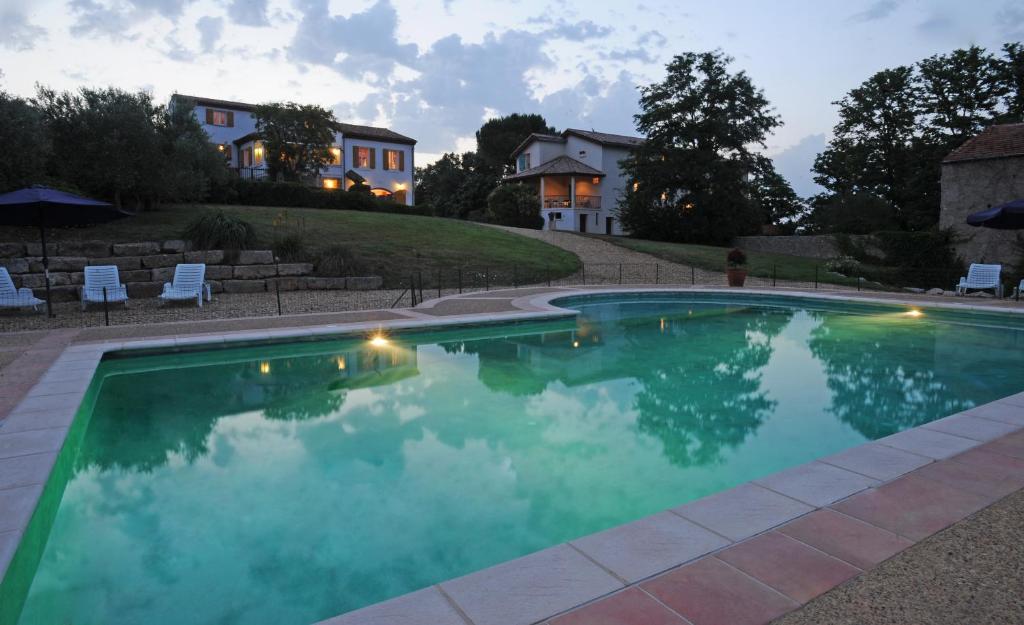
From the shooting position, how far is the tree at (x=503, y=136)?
171 feet

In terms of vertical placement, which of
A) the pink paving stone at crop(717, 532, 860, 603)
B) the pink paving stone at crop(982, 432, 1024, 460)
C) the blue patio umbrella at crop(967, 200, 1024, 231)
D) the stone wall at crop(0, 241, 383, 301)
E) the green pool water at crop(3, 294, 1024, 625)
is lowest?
the green pool water at crop(3, 294, 1024, 625)

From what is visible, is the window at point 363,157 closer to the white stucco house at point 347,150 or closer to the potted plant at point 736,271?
the white stucco house at point 347,150

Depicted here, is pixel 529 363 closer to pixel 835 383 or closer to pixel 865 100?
pixel 835 383

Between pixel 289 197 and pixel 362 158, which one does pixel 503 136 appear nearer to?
pixel 362 158

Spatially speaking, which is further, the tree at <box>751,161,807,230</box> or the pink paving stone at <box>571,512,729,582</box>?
the tree at <box>751,161,807,230</box>

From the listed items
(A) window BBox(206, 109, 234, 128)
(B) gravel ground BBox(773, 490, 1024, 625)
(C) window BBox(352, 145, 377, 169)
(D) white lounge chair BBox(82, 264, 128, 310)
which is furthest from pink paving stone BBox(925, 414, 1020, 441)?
(A) window BBox(206, 109, 234, 128)

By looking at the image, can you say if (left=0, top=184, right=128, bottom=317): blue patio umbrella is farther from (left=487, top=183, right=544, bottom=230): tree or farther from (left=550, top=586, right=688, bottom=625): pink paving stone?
(left=487, top=183, right=544, bottom=230): tree

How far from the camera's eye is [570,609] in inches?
88.0

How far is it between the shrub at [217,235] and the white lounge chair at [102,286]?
3346 mm

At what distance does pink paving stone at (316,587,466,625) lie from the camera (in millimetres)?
2213

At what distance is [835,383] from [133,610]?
300 inches

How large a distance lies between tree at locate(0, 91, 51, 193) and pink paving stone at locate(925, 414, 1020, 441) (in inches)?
702

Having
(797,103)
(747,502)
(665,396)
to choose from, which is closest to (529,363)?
(665,396)

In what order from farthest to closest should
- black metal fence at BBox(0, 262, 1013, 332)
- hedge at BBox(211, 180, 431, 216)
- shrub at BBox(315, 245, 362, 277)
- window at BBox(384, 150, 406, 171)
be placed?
window at BBox(384, 150, 406, 171) < hedge at BBox(211, 180, 431, 216) < shrub at BBox(315, 245, 362, 277) < black metal fence at BBox(0, 262, 1013, 332)
